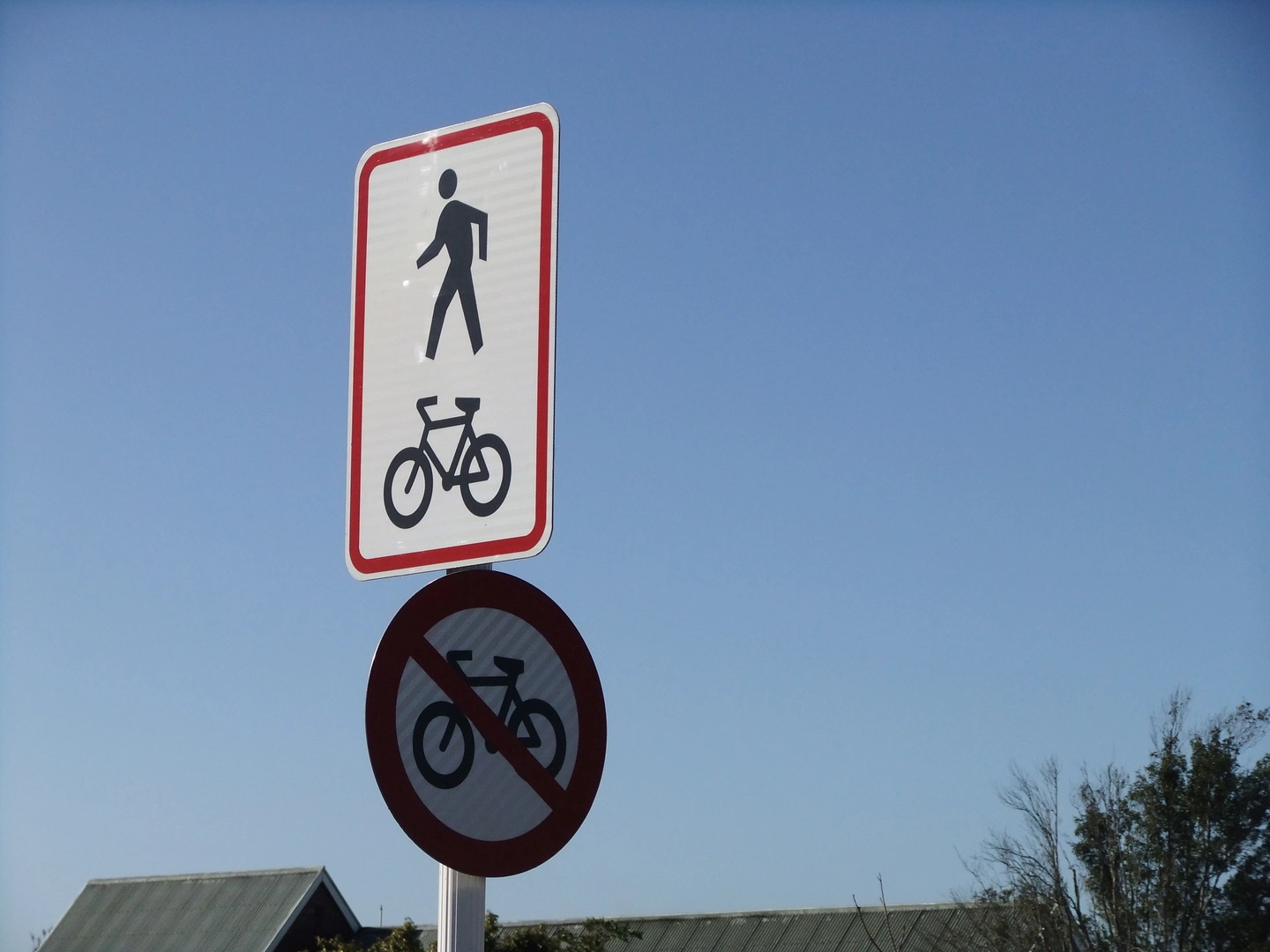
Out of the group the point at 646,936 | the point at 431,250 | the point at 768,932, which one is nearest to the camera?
the point at 431,250

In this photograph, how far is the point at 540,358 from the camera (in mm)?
3357

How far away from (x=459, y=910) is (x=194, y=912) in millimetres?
42642

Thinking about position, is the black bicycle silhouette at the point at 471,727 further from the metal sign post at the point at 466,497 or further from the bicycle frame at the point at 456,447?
the bicycle frame at the point at 456,447

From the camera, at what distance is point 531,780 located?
3.15m

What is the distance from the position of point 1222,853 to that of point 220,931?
25.4 meters

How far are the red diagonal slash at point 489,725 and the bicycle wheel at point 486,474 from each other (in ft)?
1.08

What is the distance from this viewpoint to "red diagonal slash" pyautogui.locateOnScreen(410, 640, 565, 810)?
3152 mm

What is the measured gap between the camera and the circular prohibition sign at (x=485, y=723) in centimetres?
309

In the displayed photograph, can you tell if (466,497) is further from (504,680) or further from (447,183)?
(447,183)

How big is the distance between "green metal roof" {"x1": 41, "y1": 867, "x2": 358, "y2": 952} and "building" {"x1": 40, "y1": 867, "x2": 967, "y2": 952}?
3 centimetres

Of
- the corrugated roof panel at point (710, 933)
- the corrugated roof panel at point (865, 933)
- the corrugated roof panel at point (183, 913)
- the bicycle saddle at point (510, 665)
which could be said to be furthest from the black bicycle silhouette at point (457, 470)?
the corrugated roof panel at point (183, 913)

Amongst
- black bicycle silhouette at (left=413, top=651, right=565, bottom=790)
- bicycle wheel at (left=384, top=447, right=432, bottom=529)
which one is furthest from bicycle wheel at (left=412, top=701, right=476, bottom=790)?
bicycle wheel at (left=384, top=447, right=432, bottom=529)

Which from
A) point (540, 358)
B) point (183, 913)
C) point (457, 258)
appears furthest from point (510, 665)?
point (183, 913)

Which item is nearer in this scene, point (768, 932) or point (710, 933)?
point (768, 932)
